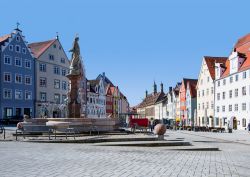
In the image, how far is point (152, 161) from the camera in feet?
44.4

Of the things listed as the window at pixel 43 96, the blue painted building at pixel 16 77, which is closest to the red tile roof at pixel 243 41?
the window at pixel 43 96

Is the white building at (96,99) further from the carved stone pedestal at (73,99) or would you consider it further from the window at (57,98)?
the carved stone pedestal at (73,99)

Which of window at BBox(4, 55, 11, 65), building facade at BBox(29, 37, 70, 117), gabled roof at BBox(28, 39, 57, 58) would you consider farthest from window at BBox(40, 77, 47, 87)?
window at BBox(4, 55, 11, 65)

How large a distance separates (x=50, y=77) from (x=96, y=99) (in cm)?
3085

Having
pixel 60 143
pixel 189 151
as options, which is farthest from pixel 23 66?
pixel 189 151

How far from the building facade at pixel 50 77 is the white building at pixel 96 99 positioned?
20.0 metres

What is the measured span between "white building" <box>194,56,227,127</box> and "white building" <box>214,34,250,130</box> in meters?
2.52

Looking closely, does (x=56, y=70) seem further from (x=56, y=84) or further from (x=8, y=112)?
(x=8, y=112)

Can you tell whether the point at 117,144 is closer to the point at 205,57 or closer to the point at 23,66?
the point at 23,66

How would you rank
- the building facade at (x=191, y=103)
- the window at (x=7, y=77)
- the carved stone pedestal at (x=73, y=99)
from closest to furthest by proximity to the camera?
the carved stone pedestal at (x=73, y=99), the window at (x=7, y=77), the building facade at (x=191, y=103)

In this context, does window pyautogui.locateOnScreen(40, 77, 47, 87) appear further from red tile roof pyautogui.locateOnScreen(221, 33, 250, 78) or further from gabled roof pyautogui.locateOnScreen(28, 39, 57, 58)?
red tile roof pyautogui.locateOnScreen(221, 33, 250, 78)

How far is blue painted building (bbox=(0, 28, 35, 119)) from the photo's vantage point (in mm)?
65125

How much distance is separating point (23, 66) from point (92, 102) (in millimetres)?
34916

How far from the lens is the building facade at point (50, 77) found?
73.3m
